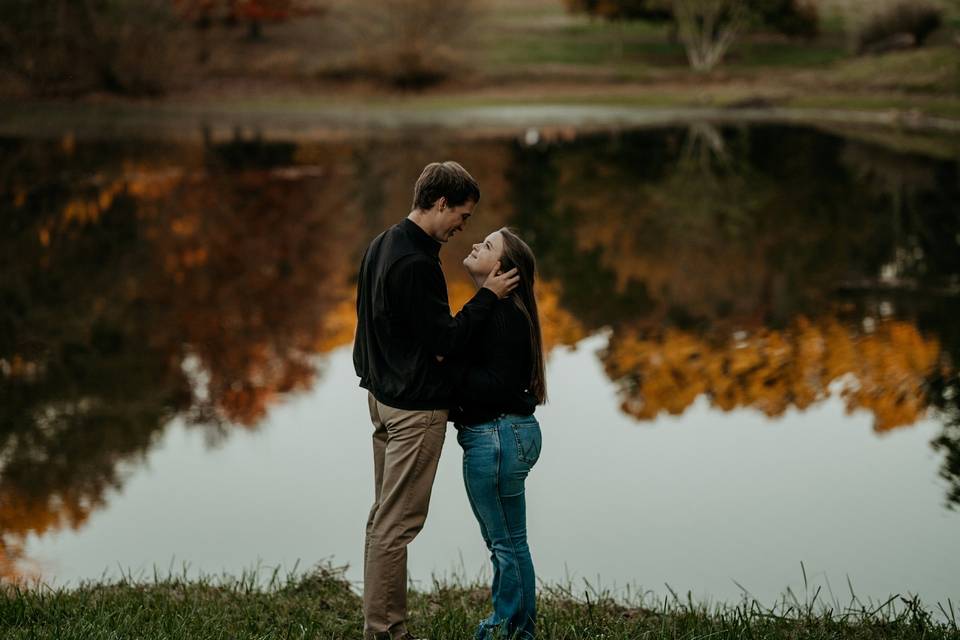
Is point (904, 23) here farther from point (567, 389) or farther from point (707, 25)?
point (567, 389)

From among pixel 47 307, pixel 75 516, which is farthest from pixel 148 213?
pixel 75 516

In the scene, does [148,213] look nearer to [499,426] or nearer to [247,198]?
[247,198]

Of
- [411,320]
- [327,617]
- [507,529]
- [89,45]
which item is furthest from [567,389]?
[89,45]

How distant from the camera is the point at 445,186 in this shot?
16.7 feet

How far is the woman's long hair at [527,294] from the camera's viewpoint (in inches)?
208

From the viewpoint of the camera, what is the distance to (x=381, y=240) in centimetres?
521

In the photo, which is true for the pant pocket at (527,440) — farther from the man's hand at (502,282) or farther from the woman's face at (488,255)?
the woman's face at (488,255)

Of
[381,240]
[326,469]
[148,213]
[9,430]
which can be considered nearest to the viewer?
[381,240]

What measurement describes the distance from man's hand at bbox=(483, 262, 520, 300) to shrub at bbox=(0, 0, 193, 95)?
51.5m

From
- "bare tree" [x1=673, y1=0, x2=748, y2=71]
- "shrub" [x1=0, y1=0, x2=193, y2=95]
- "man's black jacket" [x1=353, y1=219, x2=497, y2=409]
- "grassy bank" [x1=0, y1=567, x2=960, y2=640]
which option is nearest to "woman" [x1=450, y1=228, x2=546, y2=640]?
"man's black jacket" [x1=353, y1=219, x2=497, y2=409]

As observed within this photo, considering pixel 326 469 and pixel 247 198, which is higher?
pixel 247 198

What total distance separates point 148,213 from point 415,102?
3237 cm

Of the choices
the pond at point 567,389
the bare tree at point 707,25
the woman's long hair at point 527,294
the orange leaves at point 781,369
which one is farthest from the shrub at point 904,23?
the woman's long hair at point 527,294

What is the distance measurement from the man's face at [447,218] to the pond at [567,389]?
3098 mm
